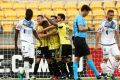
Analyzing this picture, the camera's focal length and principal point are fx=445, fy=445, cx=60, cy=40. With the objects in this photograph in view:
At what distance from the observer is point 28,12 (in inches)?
436

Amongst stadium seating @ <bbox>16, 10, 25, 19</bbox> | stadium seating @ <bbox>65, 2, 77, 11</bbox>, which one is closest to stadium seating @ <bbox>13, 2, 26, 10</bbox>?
stadium seating @ <bbox>16, 10, 25, 19</bbox>

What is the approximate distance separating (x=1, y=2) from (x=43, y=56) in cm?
711

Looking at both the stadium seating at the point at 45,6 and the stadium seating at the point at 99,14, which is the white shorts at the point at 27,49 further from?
the stadium seating at the point at 45,6

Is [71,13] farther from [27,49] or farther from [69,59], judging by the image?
[27,49]

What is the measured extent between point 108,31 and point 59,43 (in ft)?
5.08

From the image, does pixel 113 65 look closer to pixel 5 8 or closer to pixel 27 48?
pixel 27 48

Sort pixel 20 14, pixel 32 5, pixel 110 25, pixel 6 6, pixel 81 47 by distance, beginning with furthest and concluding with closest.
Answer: pixel 32 5, pixel 6 6, pixel 20 14, pixel 110 25, pixel 81 47

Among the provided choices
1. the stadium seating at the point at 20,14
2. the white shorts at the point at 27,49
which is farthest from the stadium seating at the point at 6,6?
the white shorts at the point at 27,49

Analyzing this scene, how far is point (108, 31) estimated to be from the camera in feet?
37.8

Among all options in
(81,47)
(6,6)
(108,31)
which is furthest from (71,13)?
(81,47)

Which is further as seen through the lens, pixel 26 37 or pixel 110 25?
pixel 110 25

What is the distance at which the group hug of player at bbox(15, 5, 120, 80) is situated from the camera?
36.7 ft

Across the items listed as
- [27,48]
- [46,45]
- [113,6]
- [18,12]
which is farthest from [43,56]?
[113,6]

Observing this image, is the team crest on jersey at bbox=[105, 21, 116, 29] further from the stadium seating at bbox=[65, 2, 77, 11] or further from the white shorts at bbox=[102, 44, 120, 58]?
the stadium seating at bbox=[65, 2, 77, 11]
